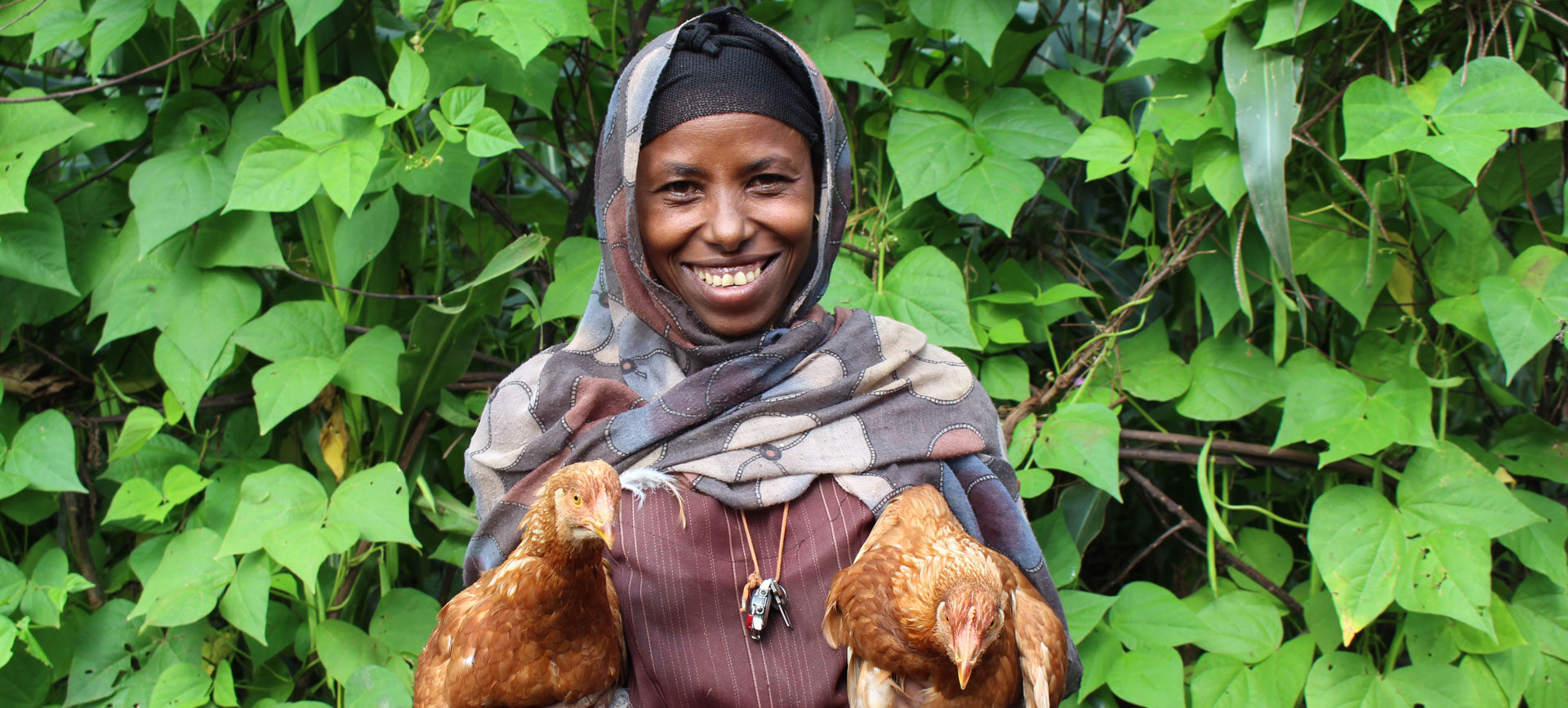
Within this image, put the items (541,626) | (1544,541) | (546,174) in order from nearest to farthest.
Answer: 1. (541,626)
2. (1544,541)
3. (546,174)

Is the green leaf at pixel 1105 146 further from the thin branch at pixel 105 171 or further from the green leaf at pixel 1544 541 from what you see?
the thin branch at pixel 105 171

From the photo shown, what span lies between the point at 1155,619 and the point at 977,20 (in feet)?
3.82

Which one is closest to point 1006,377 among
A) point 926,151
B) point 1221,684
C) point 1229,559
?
point 926,151

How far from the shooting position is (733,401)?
4.45 feet

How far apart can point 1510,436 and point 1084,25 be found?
123cm

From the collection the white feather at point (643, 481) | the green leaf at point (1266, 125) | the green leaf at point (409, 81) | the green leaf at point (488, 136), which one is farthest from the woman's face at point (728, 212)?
the green leaf at point (1266, 125)

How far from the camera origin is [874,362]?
1418 mm

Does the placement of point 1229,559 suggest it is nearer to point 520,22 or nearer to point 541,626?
point 541,626

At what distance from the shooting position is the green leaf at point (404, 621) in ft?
6.70

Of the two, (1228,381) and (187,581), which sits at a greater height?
(1228,381)

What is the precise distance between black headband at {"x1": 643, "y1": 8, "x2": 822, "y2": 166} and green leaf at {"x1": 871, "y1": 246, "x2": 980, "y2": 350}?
2.28ft

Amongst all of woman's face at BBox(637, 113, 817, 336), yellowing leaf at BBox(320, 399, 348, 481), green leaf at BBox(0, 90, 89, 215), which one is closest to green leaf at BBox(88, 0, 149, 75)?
green leaf at BBox(0, 90, 89, 215)

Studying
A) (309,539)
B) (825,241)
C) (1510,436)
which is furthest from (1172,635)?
(309,539)

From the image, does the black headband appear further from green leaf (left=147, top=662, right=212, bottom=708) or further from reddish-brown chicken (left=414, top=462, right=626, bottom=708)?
green leaf (left=147, top=662, right=212, bottom=708)
